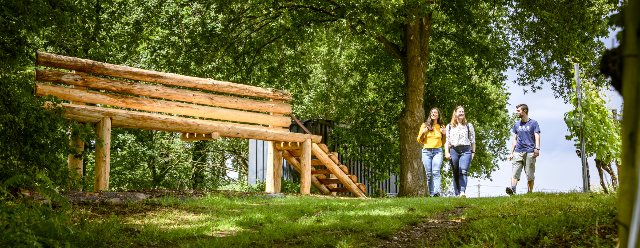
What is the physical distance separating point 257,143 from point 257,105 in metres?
5.84

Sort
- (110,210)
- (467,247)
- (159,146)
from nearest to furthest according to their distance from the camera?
(467,247) < (110,210) < (159,146)

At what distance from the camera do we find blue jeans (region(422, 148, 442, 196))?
1073 centimetres

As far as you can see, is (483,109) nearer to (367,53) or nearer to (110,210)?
(367,53)

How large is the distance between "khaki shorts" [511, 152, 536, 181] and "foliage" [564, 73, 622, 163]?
82cm

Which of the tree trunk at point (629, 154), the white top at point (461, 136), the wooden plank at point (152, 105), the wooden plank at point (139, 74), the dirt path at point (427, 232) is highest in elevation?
the wooden plank at point (139, 74)

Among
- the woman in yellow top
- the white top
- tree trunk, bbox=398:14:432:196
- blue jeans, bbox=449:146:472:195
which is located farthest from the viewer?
tree trunk, bbox=398:14:432:196

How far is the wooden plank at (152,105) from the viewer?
942 cm

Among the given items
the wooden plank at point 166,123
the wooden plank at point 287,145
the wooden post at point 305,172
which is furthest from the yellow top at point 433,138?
the wooden plank at point 287,145

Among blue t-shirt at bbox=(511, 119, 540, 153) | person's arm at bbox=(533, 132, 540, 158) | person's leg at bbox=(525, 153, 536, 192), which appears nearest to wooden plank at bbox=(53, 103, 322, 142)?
blue t-shirt at bbox=(511, 119, 540, 153)

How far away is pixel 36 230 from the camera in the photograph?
455 cm

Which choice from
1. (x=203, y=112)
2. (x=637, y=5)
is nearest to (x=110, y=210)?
(x=203, y=112)

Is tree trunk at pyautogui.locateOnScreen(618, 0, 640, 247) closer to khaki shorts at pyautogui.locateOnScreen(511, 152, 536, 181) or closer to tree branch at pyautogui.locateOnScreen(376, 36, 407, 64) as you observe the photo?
khaki shorts at pyautogui.locateOnScreen(511, 152, 536, 181)

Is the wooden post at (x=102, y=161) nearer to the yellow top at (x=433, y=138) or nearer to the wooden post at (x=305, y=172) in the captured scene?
the wooden post at (x=305, y=172)

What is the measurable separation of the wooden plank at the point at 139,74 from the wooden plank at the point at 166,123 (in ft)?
→ 2.55
